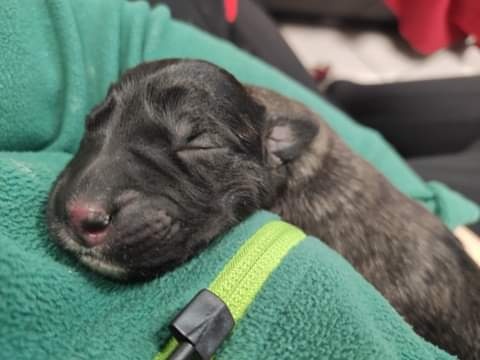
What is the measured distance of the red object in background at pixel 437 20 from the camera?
2674 mm

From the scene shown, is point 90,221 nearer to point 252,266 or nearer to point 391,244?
point 252,266

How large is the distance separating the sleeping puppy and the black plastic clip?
21 cm

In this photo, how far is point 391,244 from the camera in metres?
1.73

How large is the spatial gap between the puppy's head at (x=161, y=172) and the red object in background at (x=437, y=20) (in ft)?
4.81

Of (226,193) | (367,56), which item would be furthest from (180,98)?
(367,56)

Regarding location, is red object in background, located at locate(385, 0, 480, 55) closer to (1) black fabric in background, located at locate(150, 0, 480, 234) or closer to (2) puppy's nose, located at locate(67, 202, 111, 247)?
(1) black fabric in background, located at locate(150, 0, 480, 234)

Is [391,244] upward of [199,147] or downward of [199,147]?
downward

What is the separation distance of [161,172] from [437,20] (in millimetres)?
1963

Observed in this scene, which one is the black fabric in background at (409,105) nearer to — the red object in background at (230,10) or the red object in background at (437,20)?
the red object in background at (230,10)

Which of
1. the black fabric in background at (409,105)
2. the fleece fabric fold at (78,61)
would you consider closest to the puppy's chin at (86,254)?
the fleece fabric fold at (78,61)

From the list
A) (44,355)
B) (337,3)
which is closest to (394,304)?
(44,355)

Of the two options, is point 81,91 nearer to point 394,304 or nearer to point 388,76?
point 394,304

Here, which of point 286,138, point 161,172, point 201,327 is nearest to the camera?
point 201,327

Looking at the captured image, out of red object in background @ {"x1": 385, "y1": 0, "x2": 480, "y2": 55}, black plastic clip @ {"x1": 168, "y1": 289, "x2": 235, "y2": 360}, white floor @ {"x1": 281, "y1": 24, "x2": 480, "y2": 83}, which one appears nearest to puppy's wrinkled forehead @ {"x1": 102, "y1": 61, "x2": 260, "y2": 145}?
black plastic clip @ {"x1": 168, "y1": 289, "x2": 235, "y2": 360}
